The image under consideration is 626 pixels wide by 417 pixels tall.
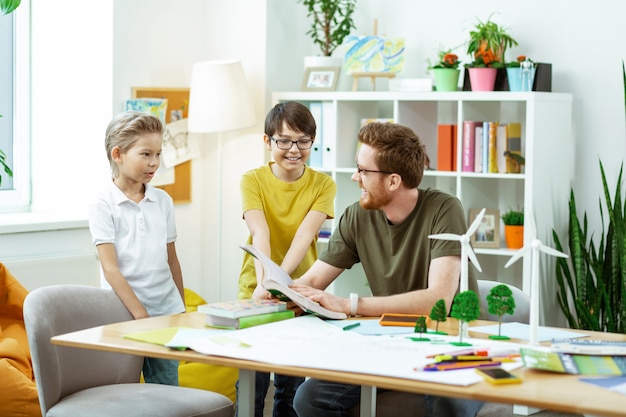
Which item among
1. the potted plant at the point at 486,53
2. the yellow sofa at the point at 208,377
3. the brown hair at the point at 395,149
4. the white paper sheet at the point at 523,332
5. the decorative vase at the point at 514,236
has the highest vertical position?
the potted plant at the point at 486,53

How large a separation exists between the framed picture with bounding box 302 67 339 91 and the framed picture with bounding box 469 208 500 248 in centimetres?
103

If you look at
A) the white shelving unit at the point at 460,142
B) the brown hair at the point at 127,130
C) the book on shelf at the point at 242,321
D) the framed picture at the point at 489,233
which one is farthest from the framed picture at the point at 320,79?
the book on shelf at the point at 242,321

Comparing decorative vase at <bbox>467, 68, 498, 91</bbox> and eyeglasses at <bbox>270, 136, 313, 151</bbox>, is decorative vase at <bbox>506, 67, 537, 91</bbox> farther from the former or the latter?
eyeglasses at <bbox>270, 136, 313, 151</bbox>

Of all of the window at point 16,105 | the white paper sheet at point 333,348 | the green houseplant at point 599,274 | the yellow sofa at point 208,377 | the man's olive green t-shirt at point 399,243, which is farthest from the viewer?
the window at point 16,105

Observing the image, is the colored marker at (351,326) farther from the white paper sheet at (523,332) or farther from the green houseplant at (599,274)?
the green houseplant at (599,274)

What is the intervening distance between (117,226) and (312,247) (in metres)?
0.72

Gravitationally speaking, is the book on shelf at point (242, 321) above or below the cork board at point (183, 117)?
below

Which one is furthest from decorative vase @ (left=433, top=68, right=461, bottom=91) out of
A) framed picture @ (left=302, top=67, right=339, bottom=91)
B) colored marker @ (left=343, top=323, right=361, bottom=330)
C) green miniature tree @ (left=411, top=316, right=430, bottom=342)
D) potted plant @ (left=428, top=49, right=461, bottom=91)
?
green miniature tree @ (left=411, top=316, right=430, bottom=342)

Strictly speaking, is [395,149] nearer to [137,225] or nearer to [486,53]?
[137,225]

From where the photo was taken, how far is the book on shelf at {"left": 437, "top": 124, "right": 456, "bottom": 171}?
4.75 m

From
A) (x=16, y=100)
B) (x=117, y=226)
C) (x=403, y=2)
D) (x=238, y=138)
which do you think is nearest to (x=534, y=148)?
(x=403, y=2)

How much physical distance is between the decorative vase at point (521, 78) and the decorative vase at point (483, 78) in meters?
0.07

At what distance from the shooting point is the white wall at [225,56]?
468cm

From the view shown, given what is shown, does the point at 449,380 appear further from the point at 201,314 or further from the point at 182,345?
the point at 201,314
